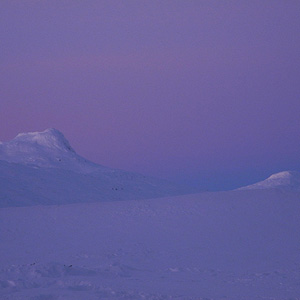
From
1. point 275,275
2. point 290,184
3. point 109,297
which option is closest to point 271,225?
point 275,275

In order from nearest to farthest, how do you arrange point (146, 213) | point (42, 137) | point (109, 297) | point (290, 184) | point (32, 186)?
point (109, 297) < point (146, 213) < point (32, 186) < point (42, 137) < point (290, 184)

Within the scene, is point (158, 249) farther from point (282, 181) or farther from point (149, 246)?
point (282, 181)

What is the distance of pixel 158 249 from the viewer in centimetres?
1047

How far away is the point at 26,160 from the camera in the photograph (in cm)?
2455

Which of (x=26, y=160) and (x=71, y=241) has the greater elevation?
(x=26, y=160)

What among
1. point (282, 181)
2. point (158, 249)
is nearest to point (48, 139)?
point (282, 181)

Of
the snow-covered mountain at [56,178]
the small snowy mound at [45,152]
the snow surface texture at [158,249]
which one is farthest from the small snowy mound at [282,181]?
the snow surface texture at [158,249]

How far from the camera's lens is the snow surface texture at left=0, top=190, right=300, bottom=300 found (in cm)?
735

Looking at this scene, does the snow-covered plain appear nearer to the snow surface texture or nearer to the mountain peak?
the snow surface texture

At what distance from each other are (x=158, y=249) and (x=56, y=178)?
1250 cm

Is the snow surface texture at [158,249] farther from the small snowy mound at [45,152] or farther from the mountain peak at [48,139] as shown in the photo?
the mountain peak at [48,139]

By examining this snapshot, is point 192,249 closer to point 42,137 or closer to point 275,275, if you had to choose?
point 275,275

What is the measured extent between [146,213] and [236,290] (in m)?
6.71

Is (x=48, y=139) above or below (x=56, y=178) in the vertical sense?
above
